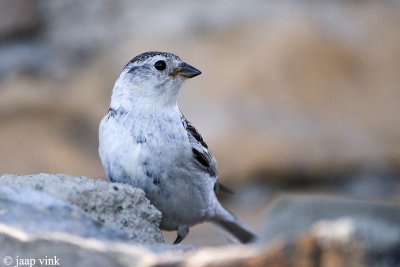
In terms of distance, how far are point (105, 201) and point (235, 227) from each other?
1.83m

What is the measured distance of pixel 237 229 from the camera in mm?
4344

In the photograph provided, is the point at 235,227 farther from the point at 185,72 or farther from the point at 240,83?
the point at 240,83

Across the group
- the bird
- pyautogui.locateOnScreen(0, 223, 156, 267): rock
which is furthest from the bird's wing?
pyautogui.locateOnScreen(0, 223, 156, 267): rock

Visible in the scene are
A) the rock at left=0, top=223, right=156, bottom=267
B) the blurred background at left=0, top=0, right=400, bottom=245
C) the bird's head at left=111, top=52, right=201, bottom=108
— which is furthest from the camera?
the blurred background at left=0, top=0, right=400, bottom=245

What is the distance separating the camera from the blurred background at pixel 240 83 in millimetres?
5094

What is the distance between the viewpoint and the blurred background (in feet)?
16.7

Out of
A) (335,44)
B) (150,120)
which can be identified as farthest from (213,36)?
(150,120)

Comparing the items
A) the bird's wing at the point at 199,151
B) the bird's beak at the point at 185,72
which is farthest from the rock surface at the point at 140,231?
the bird's beak at the point at 185,72

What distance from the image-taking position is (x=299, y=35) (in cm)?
517

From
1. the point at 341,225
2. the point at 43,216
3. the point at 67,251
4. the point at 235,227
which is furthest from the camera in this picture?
the point at 235,227

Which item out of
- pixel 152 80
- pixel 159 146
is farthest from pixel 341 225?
pixel 152 80

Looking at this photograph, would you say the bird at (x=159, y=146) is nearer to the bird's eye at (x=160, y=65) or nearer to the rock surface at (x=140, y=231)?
the bird's eye at (x=160, y=65)

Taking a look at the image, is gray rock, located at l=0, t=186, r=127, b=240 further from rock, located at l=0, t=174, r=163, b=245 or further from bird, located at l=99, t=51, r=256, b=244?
bird, located at l=99, t=51, r=256, b=244

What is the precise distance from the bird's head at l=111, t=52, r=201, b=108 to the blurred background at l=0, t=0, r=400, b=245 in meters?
1.21
